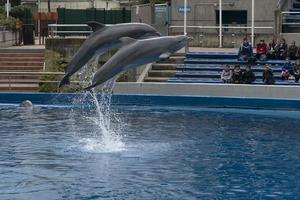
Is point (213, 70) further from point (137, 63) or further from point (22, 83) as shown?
point (137, 63)

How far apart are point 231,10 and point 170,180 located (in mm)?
22979

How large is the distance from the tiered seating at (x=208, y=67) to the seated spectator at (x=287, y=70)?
0.72 ft

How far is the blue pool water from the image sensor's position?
12.9m

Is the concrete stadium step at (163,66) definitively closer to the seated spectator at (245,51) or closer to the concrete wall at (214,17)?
the seated spectator at (245,51)

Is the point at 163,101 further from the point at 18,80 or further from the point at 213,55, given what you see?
the point at 18,80

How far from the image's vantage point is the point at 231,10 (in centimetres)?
3556

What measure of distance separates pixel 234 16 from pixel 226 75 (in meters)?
9.91

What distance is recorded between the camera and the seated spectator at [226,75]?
26375mm

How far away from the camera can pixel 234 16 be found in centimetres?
3594

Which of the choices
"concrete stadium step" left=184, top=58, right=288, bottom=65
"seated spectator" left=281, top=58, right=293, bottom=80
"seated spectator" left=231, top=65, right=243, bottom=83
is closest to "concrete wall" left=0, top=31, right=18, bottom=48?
"concrete stadium step" left=184, top=58, right=288, bottom=65

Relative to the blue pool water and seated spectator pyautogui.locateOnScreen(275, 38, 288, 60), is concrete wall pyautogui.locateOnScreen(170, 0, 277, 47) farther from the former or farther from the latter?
the blue pool water

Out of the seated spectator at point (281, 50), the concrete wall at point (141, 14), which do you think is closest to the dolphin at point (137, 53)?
the seated spectator at point (281, 50)

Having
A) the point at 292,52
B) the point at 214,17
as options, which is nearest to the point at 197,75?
the point at 292,52

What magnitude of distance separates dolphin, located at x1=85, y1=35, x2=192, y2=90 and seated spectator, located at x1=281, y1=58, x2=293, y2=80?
42.1ft
